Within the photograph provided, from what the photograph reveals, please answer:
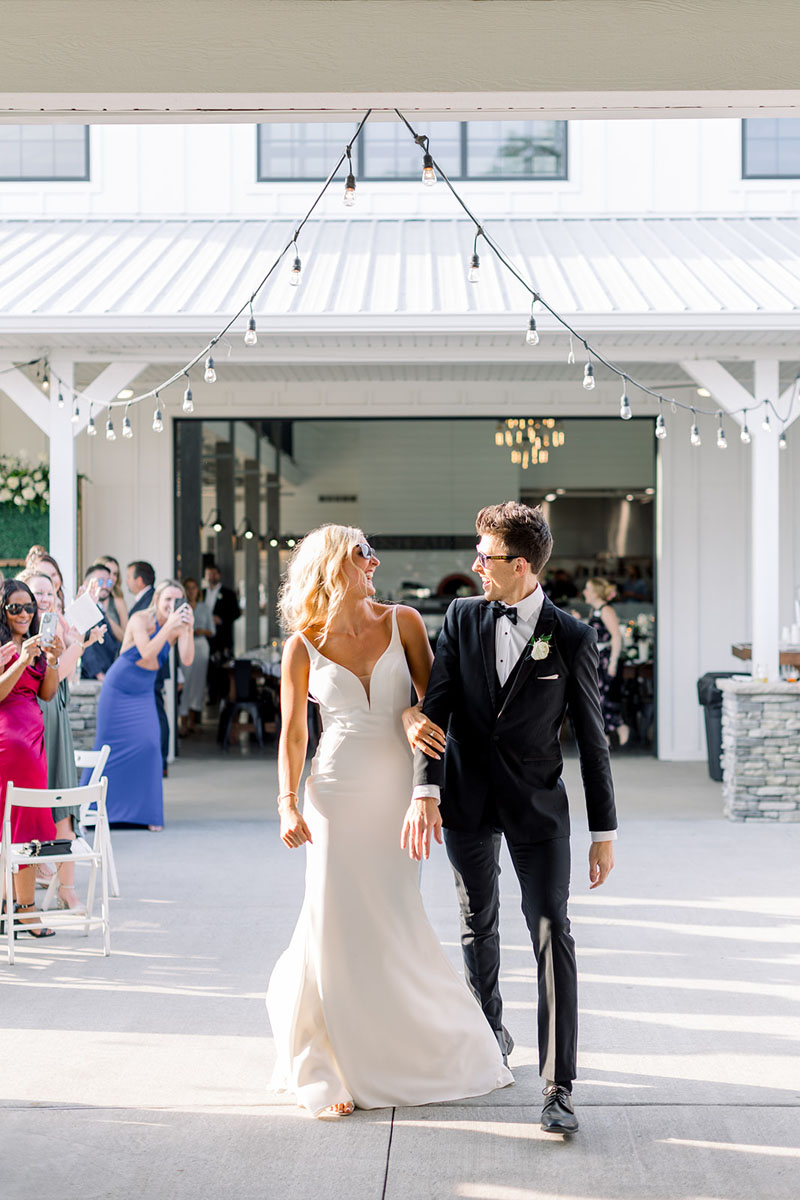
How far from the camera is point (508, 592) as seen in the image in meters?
3.95

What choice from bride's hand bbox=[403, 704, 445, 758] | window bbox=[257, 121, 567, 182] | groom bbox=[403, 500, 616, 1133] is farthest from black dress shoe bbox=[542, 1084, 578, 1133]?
window bbox=[257, 121, 567, 182]

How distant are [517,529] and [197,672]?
10065 mm

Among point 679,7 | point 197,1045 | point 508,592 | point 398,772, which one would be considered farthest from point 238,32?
point 197,1045

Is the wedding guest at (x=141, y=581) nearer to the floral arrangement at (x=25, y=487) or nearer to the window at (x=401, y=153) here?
the floral arrangement at (x=25, y=487)

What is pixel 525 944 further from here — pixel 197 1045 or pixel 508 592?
pixel 508 592

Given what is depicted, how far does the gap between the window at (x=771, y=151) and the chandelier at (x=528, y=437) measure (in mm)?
3568

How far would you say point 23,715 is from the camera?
6.18m

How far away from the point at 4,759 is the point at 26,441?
6.77 metres

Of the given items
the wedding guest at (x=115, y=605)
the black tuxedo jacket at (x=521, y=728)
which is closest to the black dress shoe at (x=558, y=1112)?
the black tuxedo jacket at (x=521, y=728)

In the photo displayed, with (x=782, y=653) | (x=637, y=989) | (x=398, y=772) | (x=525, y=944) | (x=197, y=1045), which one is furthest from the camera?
(x=782, y=653)

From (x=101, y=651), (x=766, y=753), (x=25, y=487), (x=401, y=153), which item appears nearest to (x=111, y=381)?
(x=25, y=487)

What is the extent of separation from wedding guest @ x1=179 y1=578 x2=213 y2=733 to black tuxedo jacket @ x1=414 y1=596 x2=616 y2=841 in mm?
9377

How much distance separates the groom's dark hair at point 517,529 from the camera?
12.8 feet

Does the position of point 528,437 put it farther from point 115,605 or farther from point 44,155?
point 115,605
